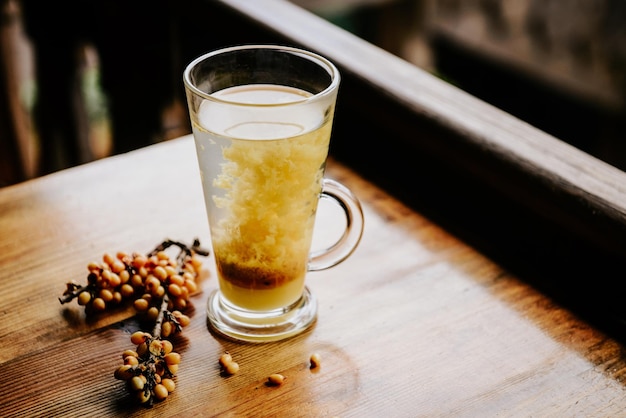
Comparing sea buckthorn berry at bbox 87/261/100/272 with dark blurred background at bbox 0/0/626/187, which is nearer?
sea buckthorn berry at bbox 87/261/100/272

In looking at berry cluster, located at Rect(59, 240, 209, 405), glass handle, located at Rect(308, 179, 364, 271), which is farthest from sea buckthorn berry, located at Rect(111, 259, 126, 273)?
glass handle, located at Rect(308, 179, 364, 271)

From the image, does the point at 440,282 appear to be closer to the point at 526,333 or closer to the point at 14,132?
A: the point at 526,333

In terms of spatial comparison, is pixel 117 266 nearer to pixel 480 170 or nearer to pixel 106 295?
pixel 106 295

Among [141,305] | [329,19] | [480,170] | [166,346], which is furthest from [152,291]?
A: [329,19]

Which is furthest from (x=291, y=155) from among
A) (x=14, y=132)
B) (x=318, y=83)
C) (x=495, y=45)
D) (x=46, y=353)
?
(x=495, y=45)

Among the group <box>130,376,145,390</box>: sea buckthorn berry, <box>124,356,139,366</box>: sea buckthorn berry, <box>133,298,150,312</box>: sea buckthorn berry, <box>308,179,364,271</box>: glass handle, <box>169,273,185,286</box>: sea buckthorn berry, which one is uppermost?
<box>308,179,364,271</box>: glass handle

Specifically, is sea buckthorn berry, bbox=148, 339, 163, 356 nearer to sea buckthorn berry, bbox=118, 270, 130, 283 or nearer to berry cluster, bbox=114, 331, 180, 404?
berry cluster, bbox=114, 331, 180, 404
